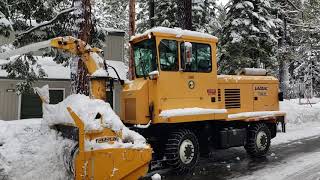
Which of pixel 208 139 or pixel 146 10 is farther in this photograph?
pixel 146 10

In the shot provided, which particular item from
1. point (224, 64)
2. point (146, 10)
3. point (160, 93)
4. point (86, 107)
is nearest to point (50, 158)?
point (86, 107)

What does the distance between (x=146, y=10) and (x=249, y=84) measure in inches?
740

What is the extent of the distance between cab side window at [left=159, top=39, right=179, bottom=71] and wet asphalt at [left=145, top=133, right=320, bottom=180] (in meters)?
2.53

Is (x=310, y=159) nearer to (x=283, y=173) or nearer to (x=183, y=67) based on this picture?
(x=283, y=173)

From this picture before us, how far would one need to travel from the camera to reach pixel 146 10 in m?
28.3

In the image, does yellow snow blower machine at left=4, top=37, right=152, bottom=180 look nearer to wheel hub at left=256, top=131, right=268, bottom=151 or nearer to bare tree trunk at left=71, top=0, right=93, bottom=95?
bare tree trunk at left=71, top=0, right=93, bottom=95

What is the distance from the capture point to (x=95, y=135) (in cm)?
653

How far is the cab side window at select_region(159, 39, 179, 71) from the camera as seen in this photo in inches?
347

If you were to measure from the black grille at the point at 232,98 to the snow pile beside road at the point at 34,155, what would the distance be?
4.74 meters

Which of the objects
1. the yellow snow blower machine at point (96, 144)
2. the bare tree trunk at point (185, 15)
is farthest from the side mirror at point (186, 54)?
the bare tree trunk at point (185, 15)

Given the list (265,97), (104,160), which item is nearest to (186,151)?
(104,160)

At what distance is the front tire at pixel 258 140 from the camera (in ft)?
34.9

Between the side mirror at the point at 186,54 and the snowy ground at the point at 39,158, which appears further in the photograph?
the side mirror at the point at 186,54

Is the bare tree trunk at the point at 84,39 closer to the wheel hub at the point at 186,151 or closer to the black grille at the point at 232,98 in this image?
the wheel hub at the point at 186,151
